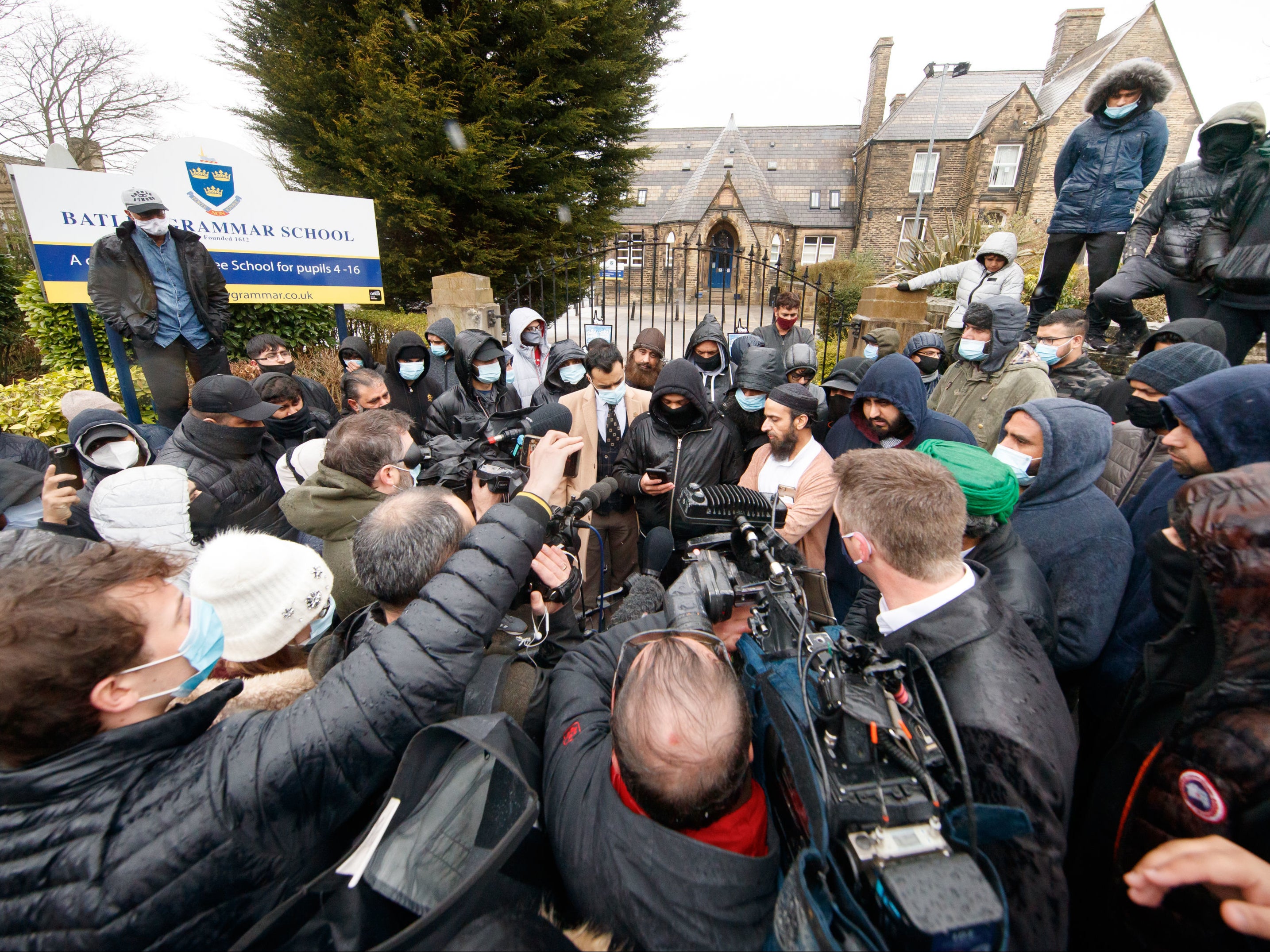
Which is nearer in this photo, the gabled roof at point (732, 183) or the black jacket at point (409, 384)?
the black jacket at point (409, 384)

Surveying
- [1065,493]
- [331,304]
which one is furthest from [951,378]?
Answer: [331,304]

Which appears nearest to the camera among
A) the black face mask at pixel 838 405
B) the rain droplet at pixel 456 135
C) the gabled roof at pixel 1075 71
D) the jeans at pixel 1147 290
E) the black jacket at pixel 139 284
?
the jeans at pixel 1147 290

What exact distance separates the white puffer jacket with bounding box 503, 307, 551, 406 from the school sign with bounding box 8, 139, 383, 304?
9.03 ft

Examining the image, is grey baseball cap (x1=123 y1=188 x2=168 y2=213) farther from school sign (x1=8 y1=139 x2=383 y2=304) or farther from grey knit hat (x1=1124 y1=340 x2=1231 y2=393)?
grey knit hat (x1=1124 y1=340 x2=1231 y2=393)

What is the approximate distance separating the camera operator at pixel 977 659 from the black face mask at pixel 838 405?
2.72m

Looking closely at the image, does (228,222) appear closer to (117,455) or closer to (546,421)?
(117,455)

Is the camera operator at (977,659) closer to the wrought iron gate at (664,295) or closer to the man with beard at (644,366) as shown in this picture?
the man with beard at (644,366)

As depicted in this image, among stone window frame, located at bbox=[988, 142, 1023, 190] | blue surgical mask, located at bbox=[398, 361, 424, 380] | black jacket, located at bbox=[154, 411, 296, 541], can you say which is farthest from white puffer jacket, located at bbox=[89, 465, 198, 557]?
stone window frame, located at bbox=[988, 142, 1023, 190]

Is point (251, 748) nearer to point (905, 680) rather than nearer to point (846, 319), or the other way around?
point (905, 680)

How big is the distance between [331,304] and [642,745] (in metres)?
8.02

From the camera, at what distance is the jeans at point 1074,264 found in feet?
15.5

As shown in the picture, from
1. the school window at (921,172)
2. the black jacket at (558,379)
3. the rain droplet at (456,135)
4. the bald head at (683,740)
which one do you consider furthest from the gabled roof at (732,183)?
the bald head at (683,740)

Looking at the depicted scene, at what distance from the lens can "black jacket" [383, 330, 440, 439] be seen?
4727 mm

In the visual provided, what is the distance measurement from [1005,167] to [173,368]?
34.7 metres
